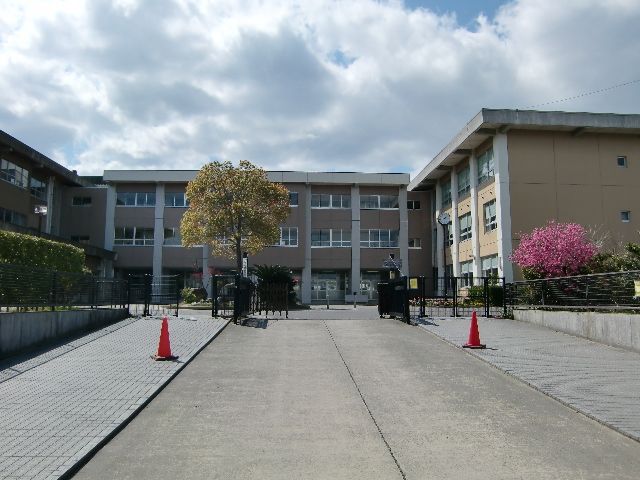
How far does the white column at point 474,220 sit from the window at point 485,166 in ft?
1.35

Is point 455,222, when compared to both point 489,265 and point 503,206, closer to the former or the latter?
point 489,265

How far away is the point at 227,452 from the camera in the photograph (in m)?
5.76

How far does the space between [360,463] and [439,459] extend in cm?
80

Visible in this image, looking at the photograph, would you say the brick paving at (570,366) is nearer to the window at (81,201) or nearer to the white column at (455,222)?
the white column at (455,222)

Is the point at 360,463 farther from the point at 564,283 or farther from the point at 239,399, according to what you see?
the point at 564,283

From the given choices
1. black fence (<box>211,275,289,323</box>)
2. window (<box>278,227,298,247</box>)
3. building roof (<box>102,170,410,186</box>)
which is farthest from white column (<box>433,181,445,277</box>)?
black fence (<box>211,275,289,323</box>)

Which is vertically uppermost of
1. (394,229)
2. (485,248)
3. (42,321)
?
(394,229)

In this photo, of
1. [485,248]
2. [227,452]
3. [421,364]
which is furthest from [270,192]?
[227,452]

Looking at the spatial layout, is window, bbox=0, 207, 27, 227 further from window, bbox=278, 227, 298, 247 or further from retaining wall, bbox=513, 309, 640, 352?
retaining wall, bbox=513, 309, 640, 352

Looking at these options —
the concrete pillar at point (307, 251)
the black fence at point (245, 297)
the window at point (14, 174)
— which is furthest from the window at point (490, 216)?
the window at point (14, 174)

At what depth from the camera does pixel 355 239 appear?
161 feet

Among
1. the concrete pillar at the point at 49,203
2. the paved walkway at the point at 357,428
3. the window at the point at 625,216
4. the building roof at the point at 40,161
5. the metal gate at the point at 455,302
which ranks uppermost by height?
the building roof at the point at 40,161

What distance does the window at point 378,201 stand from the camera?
4962cm

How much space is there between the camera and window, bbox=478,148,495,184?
34.0 metres
